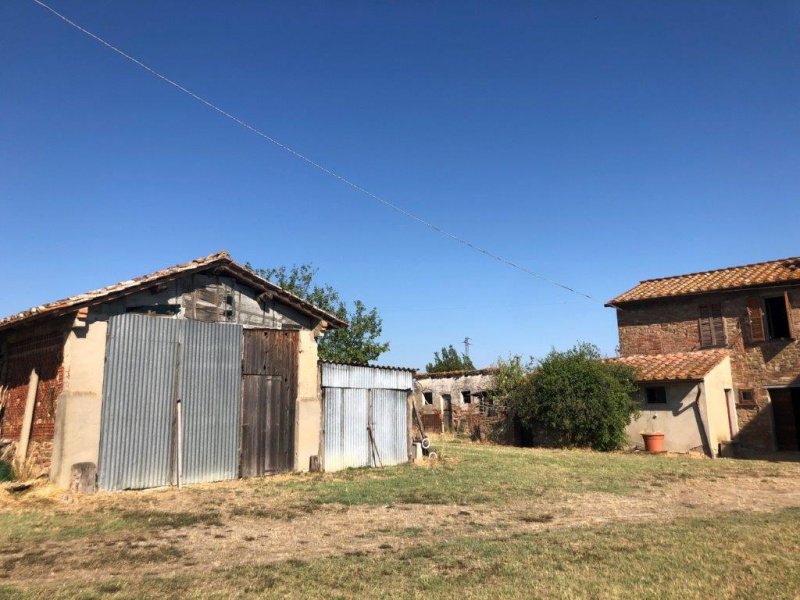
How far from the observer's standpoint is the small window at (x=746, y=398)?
22531 millimetres

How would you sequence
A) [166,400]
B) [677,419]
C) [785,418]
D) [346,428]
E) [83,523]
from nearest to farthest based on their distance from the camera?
[83,523]
[166,400]
[346,428]
[677,419]
[785,418]

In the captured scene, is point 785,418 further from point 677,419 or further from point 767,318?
point 677,419

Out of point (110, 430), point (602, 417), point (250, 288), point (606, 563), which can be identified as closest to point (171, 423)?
point (110, 430)

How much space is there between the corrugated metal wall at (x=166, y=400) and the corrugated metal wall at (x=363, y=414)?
265 cm

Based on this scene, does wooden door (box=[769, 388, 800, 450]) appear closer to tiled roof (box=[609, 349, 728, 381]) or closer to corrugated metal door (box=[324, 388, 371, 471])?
tiled roof (box=[609, 349, 728, 381])

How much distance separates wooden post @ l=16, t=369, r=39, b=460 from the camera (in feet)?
36.5

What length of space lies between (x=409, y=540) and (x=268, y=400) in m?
7.26

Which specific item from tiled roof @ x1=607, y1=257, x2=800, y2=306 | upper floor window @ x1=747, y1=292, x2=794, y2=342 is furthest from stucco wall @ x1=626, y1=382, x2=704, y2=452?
tiled roof @ x1=607, y1=257, x2=800, y2=306

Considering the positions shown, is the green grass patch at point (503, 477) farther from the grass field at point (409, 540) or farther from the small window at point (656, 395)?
the small window at point (656, 395)

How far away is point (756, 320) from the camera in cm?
2269

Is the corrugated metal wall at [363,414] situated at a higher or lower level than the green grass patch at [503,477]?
higher

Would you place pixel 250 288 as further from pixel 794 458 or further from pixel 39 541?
pixel 794 458

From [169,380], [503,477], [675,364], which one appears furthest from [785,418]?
[169,380]

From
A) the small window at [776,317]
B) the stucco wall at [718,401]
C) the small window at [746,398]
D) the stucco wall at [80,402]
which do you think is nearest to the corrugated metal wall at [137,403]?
the stucco wall at [80,402]
